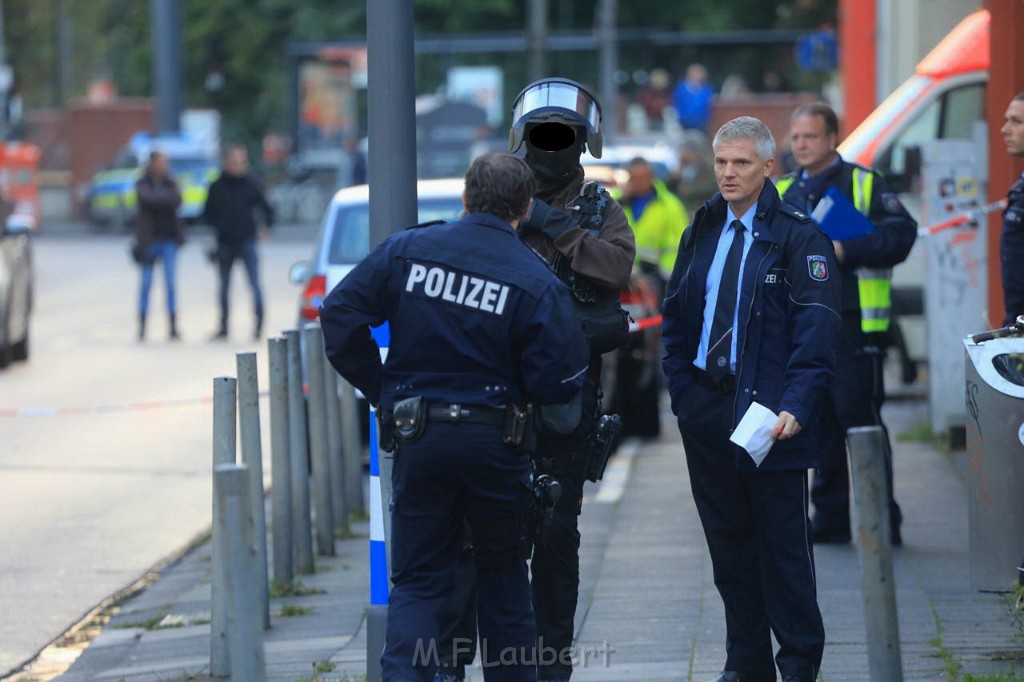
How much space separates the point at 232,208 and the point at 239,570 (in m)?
15.2

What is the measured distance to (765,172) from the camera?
5.67 meters

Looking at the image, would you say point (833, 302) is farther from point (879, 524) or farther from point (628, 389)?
point (628, 389)

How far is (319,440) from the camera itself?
8625mm

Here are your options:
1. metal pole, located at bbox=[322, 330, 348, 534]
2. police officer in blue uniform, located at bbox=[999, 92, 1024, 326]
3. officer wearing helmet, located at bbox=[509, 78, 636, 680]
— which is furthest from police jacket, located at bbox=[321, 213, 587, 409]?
metal pole, located at bbox=[322, 330, 348, 534]

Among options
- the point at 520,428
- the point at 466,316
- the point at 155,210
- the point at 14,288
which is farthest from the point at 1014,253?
the point at 155,210

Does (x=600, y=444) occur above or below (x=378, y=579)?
above

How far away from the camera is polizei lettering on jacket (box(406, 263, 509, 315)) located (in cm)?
501

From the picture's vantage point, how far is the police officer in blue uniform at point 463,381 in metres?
5.03

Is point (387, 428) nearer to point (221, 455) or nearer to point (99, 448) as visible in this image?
point (221, 455)

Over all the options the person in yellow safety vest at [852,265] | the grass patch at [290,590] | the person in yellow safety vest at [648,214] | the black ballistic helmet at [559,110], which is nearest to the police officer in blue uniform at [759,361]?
the black ballistic helmet at [559,110]

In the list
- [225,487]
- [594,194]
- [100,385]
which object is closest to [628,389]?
[100,385]

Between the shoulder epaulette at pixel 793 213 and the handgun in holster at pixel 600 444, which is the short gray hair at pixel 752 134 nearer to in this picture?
the shoulder epaulette at pixel 793 213

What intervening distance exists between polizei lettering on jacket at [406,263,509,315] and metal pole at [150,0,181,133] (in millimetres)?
36857

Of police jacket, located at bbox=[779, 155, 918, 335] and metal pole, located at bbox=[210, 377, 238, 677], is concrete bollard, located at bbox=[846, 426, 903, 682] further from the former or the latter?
police jacket, located at bbox=[779, 155, 918, 335]
